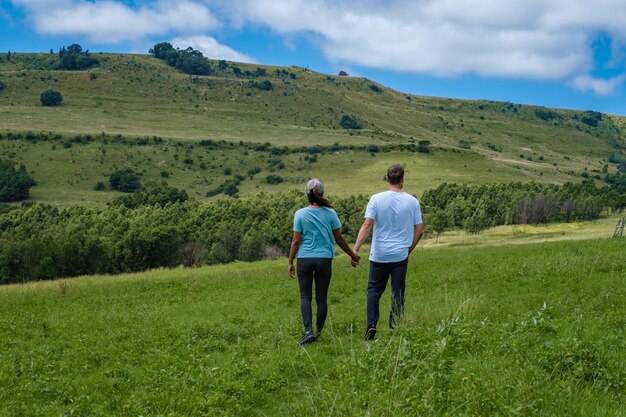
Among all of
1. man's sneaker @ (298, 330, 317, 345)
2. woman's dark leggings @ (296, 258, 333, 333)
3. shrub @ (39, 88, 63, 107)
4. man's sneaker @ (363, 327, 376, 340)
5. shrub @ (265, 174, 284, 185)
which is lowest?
shrub @ (265, 174, 284, 185)

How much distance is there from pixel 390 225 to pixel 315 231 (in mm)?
1311

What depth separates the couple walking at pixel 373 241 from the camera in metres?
9.46

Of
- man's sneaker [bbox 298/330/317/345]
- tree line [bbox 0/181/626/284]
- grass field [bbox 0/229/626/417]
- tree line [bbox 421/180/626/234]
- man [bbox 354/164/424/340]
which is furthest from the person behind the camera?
tree line [bbox 421/180/626/234]

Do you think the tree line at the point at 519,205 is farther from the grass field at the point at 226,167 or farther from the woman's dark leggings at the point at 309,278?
the woman's dark leggings at the point at 309,278

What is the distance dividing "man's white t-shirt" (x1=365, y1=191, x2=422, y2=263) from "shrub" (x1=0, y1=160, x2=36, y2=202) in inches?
4903

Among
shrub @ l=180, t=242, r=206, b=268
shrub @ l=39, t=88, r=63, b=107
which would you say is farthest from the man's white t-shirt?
shrub @ l=39, t=88, r=63, b=107

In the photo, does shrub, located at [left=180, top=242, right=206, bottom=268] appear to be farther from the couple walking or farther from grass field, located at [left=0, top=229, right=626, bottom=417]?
the couple walking

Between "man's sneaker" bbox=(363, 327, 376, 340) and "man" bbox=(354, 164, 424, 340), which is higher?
"man" bbox=(354, 164, 424, 340)

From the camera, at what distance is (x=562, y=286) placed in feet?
46.3

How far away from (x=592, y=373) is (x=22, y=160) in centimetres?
14775

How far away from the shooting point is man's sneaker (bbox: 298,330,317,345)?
962 centimetres

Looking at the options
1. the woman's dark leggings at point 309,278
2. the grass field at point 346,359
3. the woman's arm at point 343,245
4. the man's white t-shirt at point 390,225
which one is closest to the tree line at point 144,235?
the grass field at point 346,359

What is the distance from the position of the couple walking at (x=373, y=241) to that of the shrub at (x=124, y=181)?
Result: 12602cm

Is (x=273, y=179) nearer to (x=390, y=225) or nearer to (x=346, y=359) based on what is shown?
(x=390, y=225)
